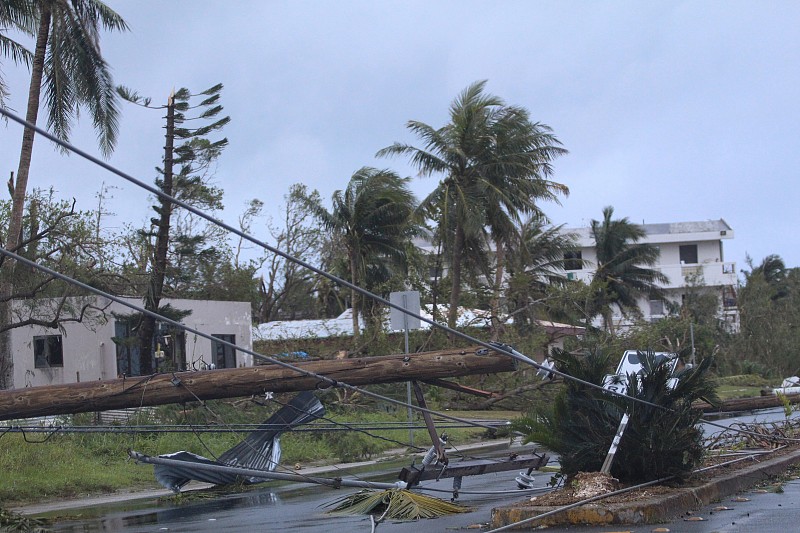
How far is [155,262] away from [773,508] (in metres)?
22.7

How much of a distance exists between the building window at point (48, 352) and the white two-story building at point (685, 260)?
3819cm

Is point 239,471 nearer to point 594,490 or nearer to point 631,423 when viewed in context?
point 594,490

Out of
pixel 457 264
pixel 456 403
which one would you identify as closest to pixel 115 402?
pixel 456 403

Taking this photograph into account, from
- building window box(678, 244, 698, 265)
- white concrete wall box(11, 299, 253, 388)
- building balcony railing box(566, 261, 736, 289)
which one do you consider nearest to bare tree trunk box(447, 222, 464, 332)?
white concrete wall box(11, 299, 253, 388)

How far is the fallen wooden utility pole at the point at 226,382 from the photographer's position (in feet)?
31.6

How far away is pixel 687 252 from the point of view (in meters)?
69.8

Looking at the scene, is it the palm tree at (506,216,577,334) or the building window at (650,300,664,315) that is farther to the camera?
the building window at (650,300,664,315)

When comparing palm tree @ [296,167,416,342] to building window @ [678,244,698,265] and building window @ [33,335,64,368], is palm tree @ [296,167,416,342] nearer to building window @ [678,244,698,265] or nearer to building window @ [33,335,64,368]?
building window @ [33,335,64,368]

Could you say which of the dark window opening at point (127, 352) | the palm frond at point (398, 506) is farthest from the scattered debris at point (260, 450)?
the dark window opening at point (127, 352)

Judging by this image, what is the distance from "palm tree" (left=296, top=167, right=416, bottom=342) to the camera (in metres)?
40.5

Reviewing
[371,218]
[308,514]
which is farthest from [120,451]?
[371,218]

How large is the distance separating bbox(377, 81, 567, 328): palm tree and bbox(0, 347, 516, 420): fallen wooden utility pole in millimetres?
24022

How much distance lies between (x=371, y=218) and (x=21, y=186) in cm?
2049

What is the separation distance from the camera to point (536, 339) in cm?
2984
